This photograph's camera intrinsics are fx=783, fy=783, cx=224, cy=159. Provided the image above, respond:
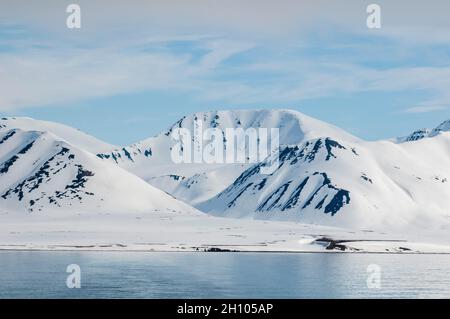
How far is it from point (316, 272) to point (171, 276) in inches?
1331

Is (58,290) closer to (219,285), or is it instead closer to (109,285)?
(109,285)

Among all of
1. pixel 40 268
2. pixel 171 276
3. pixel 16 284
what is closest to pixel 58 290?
pixel 16 284
